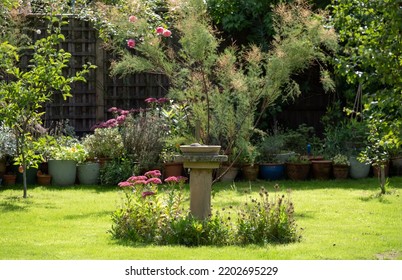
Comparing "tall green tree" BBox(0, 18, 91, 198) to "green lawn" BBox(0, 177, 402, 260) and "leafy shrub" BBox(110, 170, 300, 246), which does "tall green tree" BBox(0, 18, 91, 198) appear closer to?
"green lawn" BBox(0, 177, 402, 260)

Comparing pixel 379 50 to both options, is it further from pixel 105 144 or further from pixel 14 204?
pixel 105 144

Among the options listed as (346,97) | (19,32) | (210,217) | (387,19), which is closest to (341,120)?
(346,97)

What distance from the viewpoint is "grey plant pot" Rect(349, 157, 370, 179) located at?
487 inches

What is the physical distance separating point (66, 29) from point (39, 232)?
664 centimetres

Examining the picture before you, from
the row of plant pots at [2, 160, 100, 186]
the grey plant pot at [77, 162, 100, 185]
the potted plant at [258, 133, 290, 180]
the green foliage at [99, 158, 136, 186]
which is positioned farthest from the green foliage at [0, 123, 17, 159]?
the potted plant at [258, 133, 290, 180]

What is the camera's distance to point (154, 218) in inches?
292

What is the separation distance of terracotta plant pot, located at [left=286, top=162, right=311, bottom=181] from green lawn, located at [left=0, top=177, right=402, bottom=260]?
0.28 meters

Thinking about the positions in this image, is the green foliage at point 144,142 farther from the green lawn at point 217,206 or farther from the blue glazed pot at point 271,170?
the blue glazed pot at point 271,170

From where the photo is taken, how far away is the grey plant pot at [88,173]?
1206cm

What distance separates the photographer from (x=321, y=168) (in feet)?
40.6

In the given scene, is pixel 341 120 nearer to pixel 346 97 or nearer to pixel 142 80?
pixel 346 97

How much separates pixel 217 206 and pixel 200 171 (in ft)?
6.33

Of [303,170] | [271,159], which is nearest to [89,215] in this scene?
[271,159]

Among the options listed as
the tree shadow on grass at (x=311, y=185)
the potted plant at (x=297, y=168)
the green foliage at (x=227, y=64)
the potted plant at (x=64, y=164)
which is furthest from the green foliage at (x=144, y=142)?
the potted plant at (x=297, y=168)
